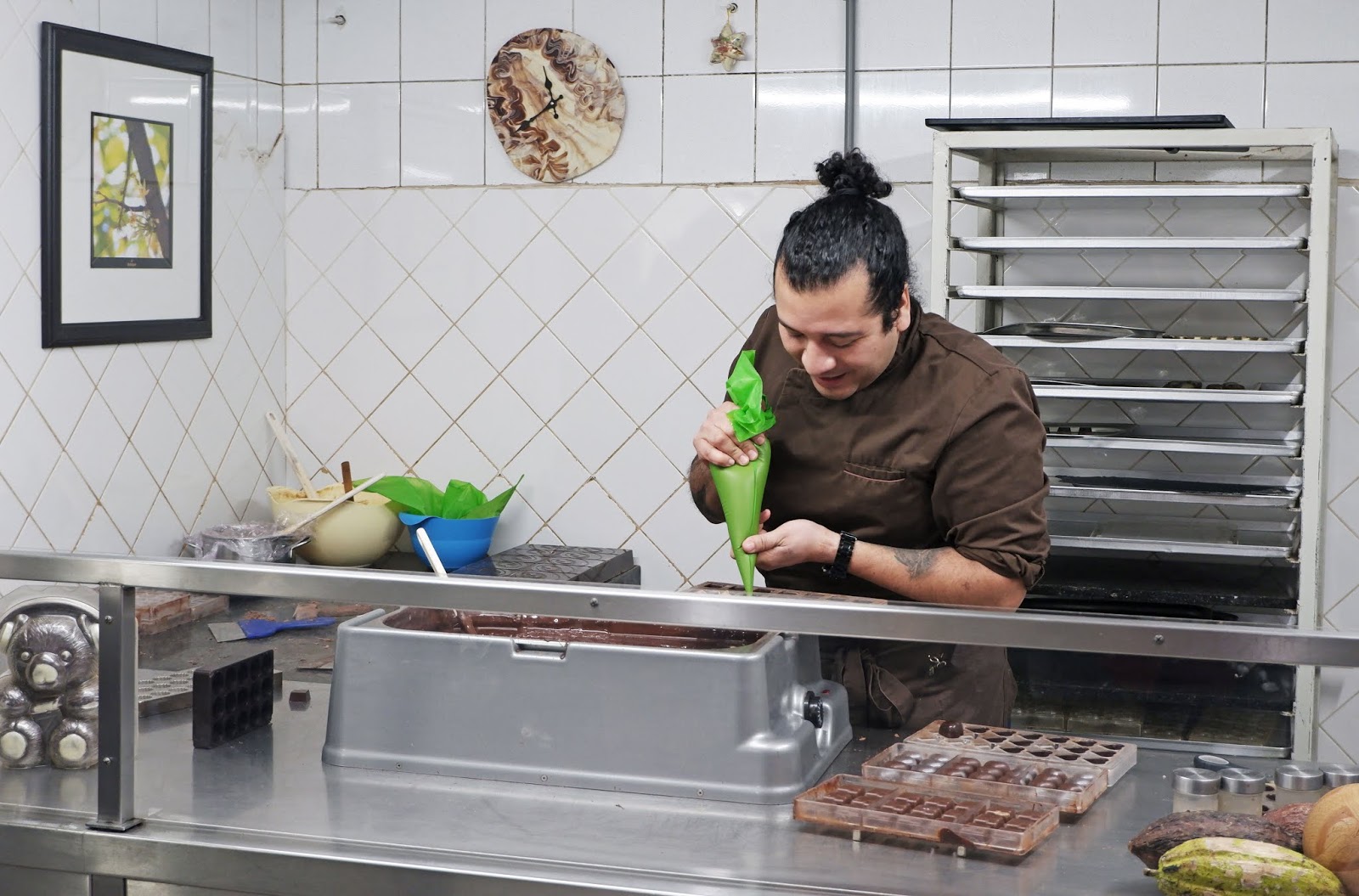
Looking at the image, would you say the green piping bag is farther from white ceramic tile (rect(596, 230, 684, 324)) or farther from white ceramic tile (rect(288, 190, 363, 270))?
white ceramic tile (rect(288, 190, 363, 270))

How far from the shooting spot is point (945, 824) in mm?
1529

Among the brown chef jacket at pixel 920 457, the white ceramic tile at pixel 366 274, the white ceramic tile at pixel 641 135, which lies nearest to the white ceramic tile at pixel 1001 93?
the white ceramic tile at pixel 641 135

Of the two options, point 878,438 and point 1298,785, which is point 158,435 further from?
point 1298,785

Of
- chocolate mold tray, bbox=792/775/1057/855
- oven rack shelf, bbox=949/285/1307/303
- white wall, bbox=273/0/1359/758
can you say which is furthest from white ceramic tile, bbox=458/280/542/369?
chocolate mold tray, bbox=792/775/1057/855

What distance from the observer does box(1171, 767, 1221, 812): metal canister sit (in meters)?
1.55

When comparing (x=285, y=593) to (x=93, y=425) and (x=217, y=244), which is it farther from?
(x=217, y=244)

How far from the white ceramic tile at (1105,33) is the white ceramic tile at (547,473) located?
1750mm

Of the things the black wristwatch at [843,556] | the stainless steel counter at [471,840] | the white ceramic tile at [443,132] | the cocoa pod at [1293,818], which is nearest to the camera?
the cocoa pod at [1293,818]

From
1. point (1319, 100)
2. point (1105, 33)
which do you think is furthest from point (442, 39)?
point (1319, 100)

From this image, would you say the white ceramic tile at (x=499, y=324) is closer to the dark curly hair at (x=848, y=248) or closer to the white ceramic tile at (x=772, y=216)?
the white ceramic tile at (x=772, y=216)

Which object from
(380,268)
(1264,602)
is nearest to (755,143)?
(380,268)

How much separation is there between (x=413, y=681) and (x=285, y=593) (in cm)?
22

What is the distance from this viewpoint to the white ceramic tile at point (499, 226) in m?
4.14

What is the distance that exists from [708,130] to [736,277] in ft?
1.38
